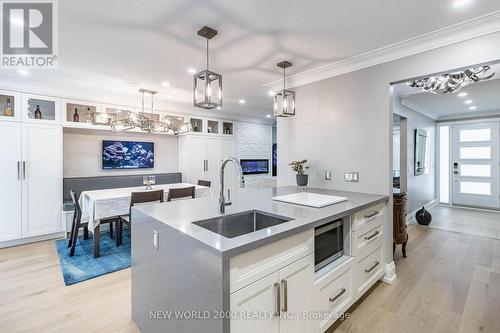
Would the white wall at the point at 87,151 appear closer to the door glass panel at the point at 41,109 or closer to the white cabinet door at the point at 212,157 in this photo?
the door glass panel at the point at 41,109

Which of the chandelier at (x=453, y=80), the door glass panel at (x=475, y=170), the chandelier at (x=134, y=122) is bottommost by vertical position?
the door glass panel at (x=475, y=170)

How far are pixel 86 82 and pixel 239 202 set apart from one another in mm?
3195

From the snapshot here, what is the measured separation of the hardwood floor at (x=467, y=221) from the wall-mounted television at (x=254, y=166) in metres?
4.29

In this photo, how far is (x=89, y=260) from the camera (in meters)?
3.16

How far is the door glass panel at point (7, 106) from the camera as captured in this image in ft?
11.9

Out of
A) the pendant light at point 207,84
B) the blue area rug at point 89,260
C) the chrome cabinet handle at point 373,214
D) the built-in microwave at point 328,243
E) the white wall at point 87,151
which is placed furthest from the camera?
the white wall at point 87,151

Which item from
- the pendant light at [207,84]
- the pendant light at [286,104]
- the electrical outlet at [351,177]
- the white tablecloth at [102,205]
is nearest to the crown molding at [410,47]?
the pendant light at [286,104]

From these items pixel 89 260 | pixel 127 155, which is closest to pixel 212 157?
pixel 127 155

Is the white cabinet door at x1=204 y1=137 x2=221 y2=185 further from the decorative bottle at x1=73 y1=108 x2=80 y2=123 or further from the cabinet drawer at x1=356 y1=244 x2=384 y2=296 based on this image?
the cabinet drawer at x1=356 y1=244 x2=384 y2=296

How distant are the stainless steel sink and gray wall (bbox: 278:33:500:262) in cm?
153

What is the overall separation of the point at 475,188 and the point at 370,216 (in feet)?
19.1

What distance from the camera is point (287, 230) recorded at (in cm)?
138

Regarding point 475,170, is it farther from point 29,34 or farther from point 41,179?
point 41,179

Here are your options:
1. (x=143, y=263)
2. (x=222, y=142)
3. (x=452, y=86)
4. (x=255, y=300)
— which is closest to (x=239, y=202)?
(x=143, y=263)
